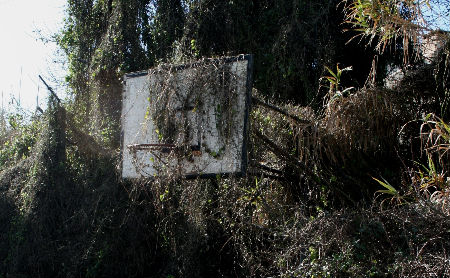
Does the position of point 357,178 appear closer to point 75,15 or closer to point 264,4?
point 264,4

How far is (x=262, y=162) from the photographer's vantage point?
8.30 metres

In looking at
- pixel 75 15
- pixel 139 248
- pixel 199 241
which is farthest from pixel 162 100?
pixel 75 15

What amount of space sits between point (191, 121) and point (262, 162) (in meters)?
1.68

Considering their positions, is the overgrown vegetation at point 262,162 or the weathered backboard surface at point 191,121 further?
the weathered backboard surface at point 191,121

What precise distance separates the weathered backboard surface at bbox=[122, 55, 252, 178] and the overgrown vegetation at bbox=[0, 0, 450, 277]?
0.17 metres

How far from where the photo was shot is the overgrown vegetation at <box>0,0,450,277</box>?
21.1 feet

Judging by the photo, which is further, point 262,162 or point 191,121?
point 262,162

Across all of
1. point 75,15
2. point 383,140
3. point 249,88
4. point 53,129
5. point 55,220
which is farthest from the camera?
point 75,15

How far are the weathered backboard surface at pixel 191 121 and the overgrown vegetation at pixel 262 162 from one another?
6.9 inches

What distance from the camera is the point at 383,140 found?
8.12 meters

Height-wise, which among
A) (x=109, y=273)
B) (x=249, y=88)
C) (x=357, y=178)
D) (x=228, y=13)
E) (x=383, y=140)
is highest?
(x=228, y=13)

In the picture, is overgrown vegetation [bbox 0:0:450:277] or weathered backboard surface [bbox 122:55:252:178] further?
weathered backboard surface [bbox 122:55:252:178]

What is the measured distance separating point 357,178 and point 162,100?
322cm

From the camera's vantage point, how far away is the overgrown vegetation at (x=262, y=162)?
21.1 feet
